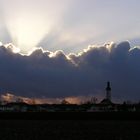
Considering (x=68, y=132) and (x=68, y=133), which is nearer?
(x=68, y=133)

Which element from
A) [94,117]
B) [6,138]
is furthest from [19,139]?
[94,117]

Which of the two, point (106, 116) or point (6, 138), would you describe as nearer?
point (6, 138)

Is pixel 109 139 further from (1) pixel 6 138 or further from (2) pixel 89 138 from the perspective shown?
(1) pixel 6 138

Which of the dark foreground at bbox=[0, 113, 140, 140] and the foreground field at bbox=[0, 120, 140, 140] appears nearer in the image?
the foreground field at bbox=[0, 120, 140, 140]

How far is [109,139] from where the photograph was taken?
166 feet

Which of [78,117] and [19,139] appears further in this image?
[78,117]

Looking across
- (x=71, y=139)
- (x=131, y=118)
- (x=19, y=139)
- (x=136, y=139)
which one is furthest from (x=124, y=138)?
(x=131, y=118)

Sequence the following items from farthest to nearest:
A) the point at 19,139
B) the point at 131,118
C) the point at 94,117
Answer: the point at 94,117, the point at 131,118, the point at 19,139

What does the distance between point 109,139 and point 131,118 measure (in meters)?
80.5

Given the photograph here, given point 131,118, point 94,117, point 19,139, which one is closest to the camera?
point 19,139

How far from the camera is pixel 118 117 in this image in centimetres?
13388

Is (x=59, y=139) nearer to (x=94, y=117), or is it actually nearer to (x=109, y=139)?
(x=109, y=139)

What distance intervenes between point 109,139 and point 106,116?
90380 mm

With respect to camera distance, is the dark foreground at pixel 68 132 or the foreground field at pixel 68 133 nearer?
the foreground field at pixel 68 133
